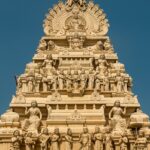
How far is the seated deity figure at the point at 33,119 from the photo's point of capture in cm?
3056

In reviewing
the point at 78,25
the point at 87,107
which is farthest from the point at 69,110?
the point at 78,25

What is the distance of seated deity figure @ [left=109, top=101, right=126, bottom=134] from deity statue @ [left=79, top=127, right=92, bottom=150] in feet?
6.24

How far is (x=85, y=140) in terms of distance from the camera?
28.9 m

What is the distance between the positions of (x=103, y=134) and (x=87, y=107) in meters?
3.24

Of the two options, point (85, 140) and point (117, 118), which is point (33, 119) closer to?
point (85, 140)

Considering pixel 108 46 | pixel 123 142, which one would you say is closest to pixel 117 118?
pixel 123 142

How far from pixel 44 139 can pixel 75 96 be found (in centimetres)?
496

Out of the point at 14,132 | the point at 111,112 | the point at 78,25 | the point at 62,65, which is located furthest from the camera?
the point at 78,25

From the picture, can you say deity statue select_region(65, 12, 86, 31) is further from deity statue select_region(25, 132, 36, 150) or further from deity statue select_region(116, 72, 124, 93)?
deity statue select_region(25, 132, 36, 150)

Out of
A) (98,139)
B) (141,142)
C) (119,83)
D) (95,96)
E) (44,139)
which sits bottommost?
(141,142)

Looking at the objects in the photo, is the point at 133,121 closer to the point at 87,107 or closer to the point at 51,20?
the point at 87,107

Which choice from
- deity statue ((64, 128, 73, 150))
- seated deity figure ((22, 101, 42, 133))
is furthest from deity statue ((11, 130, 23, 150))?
deity statue ((64, 128, 73, 150))

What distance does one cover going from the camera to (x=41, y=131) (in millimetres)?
29984

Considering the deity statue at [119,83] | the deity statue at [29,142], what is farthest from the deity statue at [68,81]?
the deity statue at [29,142]
